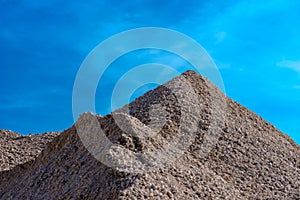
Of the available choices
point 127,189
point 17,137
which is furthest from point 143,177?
point 17,137

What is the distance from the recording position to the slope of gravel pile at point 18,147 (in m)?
13.2

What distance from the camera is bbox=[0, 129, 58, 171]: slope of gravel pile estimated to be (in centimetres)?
1316

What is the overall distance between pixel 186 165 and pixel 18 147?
25.5 feet

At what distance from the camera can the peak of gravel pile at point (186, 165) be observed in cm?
753

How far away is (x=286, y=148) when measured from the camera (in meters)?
11.4

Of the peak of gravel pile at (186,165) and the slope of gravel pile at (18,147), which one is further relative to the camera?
the slope of gravel pile at (18,147)

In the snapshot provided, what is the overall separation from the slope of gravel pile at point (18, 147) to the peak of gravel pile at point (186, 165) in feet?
4.44

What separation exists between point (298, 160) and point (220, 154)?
256cm

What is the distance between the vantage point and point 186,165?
8648 mm

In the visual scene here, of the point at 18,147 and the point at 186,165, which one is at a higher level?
the point at 18,147

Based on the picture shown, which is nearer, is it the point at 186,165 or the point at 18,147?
the point at 186,165

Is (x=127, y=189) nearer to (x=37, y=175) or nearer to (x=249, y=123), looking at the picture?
(x=37, y=175)

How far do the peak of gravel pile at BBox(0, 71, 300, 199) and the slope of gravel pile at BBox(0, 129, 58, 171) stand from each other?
1.35 m

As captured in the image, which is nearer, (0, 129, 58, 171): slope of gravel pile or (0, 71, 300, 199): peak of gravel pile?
(0, 71, 300, 199): peak of gravel pile
